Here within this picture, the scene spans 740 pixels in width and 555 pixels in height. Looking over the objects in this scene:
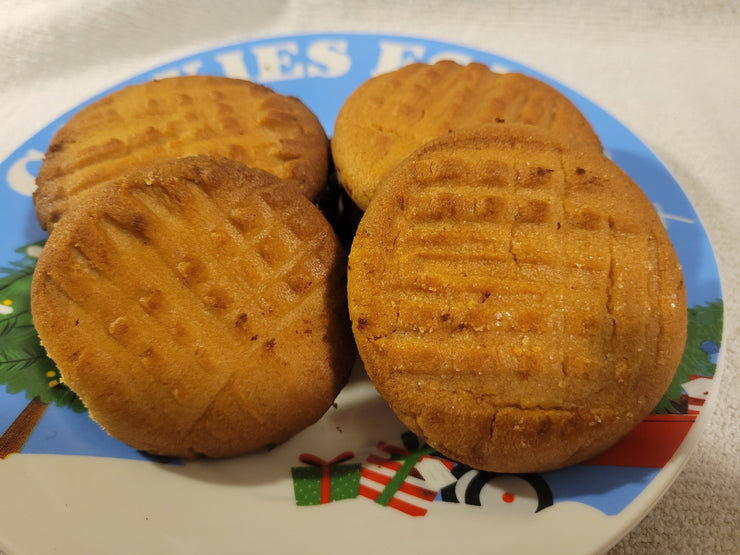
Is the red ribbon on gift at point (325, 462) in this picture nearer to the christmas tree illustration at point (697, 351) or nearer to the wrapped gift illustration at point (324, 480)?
the wrapped gift illustration at point (324, 480)

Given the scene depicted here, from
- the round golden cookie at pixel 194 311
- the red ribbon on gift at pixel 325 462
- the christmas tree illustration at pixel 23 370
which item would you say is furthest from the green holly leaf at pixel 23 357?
the red ribbon on gift at pixel 325 462

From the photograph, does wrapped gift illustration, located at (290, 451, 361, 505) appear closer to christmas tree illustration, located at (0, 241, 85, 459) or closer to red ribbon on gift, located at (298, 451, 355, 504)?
red ribbon on gift, located at (298, 451, 355, 504)

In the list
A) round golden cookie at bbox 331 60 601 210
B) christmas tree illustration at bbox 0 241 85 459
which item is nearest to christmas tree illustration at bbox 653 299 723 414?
round golden cookie at bbox 331 60 601 210

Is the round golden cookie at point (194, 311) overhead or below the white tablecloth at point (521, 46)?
below

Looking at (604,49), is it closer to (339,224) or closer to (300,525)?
(339,224)

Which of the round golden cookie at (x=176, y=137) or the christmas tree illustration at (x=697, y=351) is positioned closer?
the christmas tree illustration at (x=697, y=351)

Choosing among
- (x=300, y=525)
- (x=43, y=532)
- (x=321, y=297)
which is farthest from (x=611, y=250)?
(x=43, y=532)
